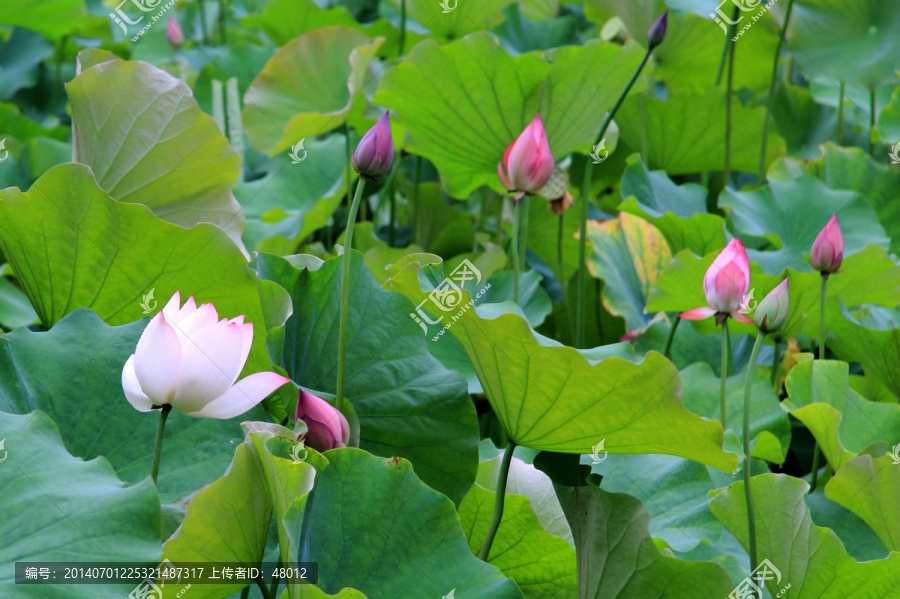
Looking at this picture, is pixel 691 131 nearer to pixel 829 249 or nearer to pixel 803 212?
pixel 803 212

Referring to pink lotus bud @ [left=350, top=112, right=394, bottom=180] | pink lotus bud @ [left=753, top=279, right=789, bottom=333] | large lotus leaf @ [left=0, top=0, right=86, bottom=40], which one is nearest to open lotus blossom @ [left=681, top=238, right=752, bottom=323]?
pink lotus bud @ [left=753, top=279, right=789, bottom=333]

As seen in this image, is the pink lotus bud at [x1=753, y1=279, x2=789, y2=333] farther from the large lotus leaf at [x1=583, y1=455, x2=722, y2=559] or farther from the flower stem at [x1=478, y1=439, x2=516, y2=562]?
the flower stem at [x1=478, y1=439, x2=516, y2=562]

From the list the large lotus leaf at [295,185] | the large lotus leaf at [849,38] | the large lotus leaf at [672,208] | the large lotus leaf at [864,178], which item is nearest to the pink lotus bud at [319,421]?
the large lotus leaf at [672,208]

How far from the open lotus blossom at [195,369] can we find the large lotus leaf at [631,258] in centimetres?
84

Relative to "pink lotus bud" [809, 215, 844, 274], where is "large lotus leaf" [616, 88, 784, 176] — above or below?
below

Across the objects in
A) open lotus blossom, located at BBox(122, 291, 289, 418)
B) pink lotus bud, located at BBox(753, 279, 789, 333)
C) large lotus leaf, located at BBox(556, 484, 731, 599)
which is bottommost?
large lotus leaf, located at BBox(556, 484, 731, 599)

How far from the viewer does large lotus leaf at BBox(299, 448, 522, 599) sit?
0.61 m

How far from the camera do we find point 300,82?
165 centimetres

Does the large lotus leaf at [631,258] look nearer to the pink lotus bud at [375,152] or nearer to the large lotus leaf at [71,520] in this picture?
the pink lotus bud at [375,152]

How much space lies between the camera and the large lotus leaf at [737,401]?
1.10 meters

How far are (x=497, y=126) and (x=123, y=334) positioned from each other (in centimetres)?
77

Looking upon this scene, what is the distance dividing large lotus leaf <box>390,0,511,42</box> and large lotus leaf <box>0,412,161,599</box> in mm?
1184

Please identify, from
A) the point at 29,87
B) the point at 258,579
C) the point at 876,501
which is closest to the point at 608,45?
the point at 876,501

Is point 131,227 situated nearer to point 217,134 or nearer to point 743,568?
point 217,134
